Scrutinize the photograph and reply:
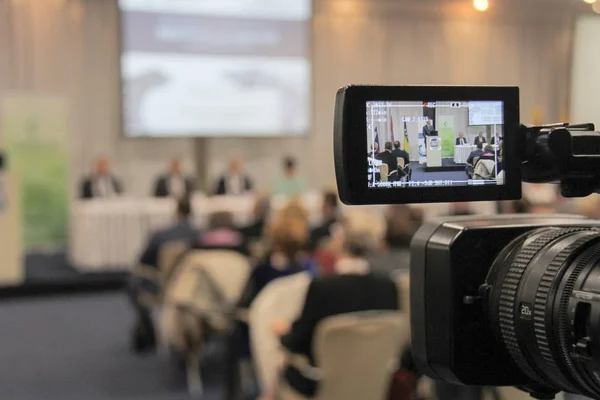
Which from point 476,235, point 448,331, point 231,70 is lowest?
point 448,331

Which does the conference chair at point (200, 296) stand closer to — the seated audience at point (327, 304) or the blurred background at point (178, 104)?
the seated audience at point (327, 304)

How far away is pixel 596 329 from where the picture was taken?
2.86 feet

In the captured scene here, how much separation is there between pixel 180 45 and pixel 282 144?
1.88 meters

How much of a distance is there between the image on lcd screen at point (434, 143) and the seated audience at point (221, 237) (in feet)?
11.4

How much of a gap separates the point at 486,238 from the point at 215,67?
Answer: 858cm

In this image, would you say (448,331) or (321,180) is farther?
(321,180)

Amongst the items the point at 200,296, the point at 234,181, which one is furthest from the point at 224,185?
the point at 200,296

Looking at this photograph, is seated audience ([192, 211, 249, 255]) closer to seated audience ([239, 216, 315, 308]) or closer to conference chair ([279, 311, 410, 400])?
seated audience ([239, 216, 315, 308])

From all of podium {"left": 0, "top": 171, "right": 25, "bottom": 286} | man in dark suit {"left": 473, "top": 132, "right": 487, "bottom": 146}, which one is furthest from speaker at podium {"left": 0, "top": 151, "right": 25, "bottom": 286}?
man in dark suit {"left": 473, "top": 132, "right": 487, "bottom": 146}

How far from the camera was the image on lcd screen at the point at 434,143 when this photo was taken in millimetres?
980

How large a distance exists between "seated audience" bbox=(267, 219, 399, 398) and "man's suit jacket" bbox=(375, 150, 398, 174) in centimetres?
185

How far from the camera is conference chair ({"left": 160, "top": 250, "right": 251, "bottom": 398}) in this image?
4.03 m

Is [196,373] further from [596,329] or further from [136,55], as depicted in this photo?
[136,55]

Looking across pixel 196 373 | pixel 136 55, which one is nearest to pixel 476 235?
pixel 196 373
